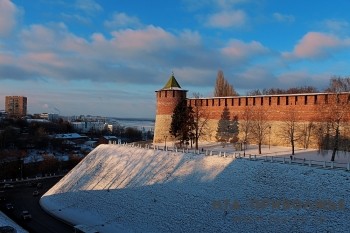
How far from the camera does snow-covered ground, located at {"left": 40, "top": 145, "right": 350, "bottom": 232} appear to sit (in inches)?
516

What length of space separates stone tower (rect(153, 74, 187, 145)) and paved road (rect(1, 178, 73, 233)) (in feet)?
33.9

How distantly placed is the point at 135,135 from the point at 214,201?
6853cm

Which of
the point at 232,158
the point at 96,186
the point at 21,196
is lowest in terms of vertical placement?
the point at 21,196

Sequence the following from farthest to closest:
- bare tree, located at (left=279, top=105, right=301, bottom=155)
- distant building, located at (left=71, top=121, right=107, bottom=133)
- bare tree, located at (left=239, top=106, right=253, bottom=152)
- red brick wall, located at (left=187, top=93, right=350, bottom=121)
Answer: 1. distant building, located at (left=71, top=121, right=107, bottom=133)
2. bare tree, located at (left=239, top=106, right=253, bottom=152)
3. bare tree, located at (left=279, top=105, right=301, bottom=155)
4. red brick wall, located at (left=187, top=93, right=350, bottom=121)

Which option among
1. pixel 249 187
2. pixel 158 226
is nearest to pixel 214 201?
pixel 249 187

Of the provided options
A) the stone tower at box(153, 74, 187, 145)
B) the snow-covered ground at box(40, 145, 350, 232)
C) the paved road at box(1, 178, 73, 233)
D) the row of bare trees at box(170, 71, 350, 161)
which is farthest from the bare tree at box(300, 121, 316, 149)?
the paved road at box(1, 178, 73, 233)

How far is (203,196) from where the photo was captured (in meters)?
16.1

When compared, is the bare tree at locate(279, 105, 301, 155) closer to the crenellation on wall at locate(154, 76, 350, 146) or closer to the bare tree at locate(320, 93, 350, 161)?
the crenellation on wall at locate(154, 76, 350, 146)

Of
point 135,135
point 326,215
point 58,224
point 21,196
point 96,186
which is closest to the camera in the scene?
point 326,215

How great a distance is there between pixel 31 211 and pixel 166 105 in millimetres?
13822

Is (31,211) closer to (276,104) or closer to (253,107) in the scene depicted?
(253,107)

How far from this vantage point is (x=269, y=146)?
24531 mm

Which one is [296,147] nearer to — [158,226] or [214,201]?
[214,201]

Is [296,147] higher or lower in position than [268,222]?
higher
